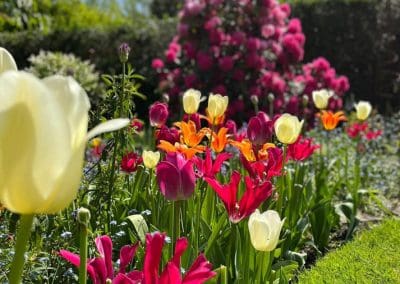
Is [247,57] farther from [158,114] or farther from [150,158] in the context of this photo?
[150,158]

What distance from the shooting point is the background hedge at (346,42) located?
452 inches

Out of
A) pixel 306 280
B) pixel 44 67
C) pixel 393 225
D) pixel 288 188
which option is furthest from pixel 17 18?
pixel 306 280

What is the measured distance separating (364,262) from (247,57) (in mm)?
5845

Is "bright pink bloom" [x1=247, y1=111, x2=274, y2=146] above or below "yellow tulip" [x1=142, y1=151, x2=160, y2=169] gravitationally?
above

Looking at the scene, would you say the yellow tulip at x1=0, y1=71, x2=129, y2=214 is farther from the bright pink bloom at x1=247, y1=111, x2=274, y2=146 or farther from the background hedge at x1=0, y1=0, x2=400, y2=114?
the background hedge at x1=0, y1=0, x2=400, y2=114

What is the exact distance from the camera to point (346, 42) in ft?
38.2

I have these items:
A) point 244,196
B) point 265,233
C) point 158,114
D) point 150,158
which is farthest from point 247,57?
point 265,233

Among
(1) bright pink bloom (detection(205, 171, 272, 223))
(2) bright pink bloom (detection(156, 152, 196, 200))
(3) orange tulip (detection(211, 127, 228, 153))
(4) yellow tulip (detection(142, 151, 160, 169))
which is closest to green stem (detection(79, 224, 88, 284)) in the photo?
(2) bright pink bloom (detection(156, 152, 196, 200))

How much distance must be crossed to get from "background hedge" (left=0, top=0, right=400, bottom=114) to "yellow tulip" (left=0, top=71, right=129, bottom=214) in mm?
10164

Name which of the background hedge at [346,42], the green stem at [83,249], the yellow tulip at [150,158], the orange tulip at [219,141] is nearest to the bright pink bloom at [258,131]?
the orange tulip at [219,141]

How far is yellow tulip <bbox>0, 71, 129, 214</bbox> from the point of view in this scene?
3.58 feet

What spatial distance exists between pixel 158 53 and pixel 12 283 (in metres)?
10.3

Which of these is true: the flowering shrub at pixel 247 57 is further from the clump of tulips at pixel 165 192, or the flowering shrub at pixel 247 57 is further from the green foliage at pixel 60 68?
the clump of tulips at pixel 165 192

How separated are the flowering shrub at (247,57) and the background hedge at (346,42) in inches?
91.0
